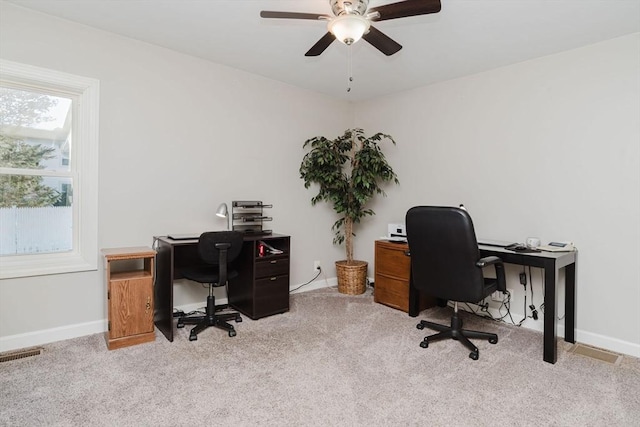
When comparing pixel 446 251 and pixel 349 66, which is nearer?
pixel 446 251

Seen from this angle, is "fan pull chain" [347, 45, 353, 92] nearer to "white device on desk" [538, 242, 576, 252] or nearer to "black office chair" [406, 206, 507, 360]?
"black office chair" [406, 206, 507, 360]

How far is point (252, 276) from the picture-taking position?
3.07 metres

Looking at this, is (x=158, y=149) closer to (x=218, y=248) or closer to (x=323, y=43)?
(x=218, y=248)

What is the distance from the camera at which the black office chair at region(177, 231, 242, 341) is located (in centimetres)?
259

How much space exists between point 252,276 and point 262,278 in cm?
9

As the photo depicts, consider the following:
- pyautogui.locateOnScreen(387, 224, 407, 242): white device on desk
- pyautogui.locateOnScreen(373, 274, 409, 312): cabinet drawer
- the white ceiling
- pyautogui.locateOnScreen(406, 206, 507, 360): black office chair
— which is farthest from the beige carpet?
the white ceiling

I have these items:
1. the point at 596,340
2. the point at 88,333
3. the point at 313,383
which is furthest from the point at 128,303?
the point at 596,340

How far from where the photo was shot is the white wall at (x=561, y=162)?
255 centimetres

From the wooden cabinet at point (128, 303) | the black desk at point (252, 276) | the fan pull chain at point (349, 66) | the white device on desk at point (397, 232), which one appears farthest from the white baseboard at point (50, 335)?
the fan pull chain at point (349, 66)

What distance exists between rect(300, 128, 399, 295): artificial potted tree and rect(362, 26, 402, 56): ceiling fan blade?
64.9 inches

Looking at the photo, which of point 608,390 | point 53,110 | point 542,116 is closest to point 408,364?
point 608,390

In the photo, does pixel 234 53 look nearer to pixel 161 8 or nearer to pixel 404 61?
pixel 161 8

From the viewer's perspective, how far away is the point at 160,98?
9.91ft

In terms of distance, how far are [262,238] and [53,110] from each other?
1.92m
